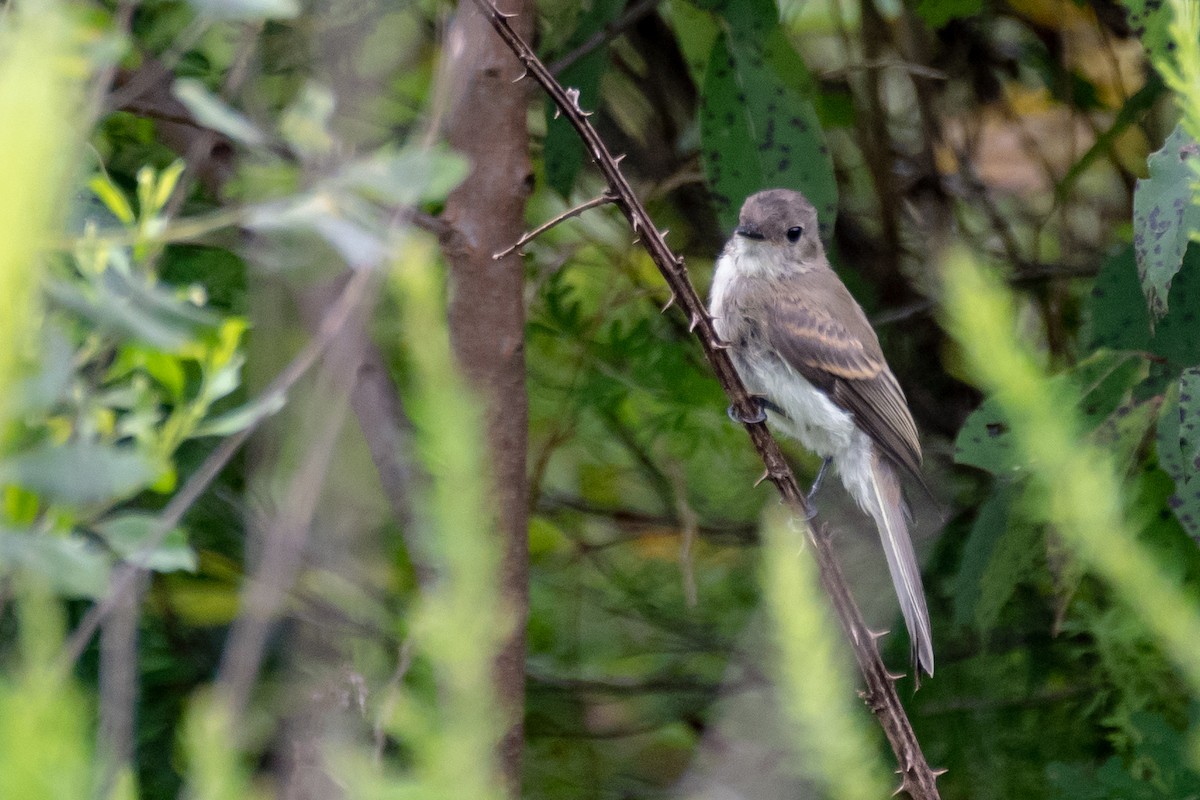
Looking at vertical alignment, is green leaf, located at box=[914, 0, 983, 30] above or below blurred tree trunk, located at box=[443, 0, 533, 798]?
above

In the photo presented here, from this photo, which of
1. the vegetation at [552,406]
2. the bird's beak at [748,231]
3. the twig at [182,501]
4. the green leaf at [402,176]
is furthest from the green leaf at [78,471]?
the bird's beak at [748,231]

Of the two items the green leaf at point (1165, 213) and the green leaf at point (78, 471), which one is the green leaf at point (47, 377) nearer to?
the green leaf at point (78, 471)

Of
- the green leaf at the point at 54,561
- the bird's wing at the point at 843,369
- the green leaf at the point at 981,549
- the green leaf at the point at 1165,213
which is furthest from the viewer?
the bird's wing at the point at 843,369

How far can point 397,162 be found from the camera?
5.11ft

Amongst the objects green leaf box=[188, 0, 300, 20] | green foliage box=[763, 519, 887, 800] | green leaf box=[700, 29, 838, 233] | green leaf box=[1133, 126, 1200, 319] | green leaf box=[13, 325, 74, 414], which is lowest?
green leaf box=[13, 325, 74, 414]

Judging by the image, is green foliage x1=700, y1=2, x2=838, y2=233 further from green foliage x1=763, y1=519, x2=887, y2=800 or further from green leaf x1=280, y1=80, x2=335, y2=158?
green foliage x1=763, y1=519, x2=887, y2=800

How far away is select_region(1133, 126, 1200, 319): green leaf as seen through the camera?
199 centimetres

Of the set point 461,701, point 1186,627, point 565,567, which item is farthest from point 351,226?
point 565,567

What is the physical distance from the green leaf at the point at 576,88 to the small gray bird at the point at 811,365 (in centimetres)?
43

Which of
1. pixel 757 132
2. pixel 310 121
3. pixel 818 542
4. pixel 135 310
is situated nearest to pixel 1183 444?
pixel 818 542

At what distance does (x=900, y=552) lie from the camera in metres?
3.06

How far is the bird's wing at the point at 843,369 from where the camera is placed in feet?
10.9

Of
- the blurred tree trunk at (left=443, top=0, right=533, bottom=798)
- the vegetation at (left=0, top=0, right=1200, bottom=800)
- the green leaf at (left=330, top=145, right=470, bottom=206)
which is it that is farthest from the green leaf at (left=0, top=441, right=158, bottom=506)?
the blurred tree trunk at (left=443, top=0, right=533, bottom=798)

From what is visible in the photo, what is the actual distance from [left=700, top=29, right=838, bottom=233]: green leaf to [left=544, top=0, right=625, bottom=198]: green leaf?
26 centimetres
